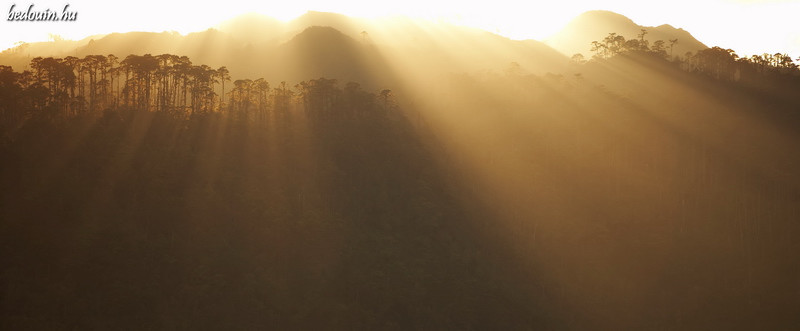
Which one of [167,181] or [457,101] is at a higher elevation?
[457,101]

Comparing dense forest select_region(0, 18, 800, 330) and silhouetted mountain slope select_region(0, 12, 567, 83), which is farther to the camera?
silhouetted mountain slope select_region(0, 12, 567, 83)

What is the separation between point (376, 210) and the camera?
308ft

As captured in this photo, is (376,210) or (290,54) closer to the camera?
(376,210)

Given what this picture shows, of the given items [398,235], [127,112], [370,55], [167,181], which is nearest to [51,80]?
[127,112]

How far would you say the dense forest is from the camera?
244ft

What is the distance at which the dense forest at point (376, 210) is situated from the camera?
74.4 meters

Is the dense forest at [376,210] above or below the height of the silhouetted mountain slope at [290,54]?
below

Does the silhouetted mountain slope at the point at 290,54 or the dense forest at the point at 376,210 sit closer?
the dense forest at the point at 376,210

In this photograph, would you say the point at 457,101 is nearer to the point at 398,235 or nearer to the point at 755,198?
the point at 398,235

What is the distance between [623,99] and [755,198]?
3484 centimetres

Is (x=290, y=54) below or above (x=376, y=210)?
above

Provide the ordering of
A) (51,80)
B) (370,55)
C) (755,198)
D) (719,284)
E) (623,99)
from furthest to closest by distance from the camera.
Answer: (370,55)
(623,99)
(755,198)
(51,80)
(719,284)

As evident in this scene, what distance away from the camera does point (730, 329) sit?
83.2 meters

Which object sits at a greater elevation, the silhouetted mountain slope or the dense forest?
the silhouetted mountain slope
